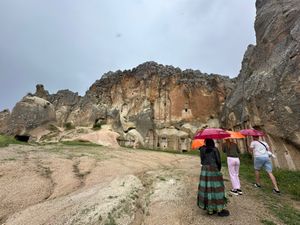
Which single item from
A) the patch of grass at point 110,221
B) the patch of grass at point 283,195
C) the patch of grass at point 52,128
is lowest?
the patch of grass at point 110,221

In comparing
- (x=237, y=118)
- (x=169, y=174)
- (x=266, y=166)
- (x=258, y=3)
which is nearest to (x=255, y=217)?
(x=266, y=166)

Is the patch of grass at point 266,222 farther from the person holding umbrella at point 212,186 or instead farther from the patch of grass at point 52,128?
the patch of grass at point 52,128

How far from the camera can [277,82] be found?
45.5ft

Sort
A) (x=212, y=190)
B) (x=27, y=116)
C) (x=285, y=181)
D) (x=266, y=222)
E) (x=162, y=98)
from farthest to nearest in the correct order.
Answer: (x=162, y=98), (x=27, y=116), (x=285, y=181), (x=212, y=190), (x=266, y=222)

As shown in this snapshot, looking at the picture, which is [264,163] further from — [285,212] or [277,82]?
[277,82]

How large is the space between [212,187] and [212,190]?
67 mm

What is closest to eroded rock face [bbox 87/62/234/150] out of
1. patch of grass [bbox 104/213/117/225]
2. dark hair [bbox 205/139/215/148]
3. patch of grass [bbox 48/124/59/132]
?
patch of grass [bbox 48/124/59/132]

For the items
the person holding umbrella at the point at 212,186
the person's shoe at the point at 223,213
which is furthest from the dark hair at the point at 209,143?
the person's shoe at the point at 223,213

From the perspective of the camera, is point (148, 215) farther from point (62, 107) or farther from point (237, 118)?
point (62, 107)

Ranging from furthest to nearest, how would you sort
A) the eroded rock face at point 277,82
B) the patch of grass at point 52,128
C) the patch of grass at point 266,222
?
1. the patch of grass at point 52,128
2. the eroded rock face at point 277,82
3. the patch of grass at point 266,222

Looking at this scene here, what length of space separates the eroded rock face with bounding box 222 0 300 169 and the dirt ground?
541 cm

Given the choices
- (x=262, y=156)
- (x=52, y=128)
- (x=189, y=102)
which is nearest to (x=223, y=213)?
(x=262, y=156)

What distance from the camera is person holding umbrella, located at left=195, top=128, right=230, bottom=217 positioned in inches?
223

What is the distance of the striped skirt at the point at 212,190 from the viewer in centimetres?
566
